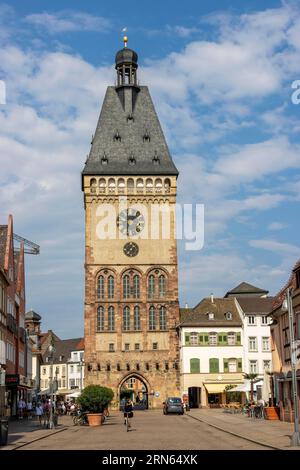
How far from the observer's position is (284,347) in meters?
48.3

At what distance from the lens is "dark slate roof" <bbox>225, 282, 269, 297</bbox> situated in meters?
108

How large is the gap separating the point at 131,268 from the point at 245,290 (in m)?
26.4

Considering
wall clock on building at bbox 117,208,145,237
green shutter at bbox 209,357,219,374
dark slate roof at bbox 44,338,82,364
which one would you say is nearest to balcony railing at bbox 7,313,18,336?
wall clock on building at bbox 117,208,145,237

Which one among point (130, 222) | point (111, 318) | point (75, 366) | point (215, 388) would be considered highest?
point (130, 222)

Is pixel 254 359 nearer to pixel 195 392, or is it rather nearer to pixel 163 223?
pixel 195 392

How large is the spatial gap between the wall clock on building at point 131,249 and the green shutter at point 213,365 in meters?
15.7

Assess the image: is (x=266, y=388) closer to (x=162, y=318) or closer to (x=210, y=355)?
(x=162, y=318)

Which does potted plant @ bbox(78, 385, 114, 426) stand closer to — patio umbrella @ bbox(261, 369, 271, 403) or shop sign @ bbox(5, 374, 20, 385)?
shop sign @ bbox(5, 374, 20, 385)

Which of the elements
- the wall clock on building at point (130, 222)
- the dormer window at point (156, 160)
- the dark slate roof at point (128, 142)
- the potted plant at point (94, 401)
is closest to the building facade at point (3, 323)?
the potted plant at point (94, 401)

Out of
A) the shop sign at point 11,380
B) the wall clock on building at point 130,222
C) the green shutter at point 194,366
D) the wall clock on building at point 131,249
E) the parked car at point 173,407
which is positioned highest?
the wall clock on building at point 130,222

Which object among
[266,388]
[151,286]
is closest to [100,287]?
[151,286]

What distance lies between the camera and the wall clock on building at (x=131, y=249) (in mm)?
89062

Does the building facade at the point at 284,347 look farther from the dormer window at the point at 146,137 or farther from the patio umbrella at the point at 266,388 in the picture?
the dormer window at the point at 146,137
